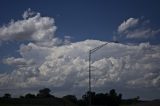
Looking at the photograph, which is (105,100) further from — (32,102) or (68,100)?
(32,102)

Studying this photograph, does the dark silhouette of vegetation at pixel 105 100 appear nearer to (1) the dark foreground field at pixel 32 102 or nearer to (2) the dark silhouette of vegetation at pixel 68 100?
(2) the dark silhouette of vegetation at pixel 68 100

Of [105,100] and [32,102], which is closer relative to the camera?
[32,102]

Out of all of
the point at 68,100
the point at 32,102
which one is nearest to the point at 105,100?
the point at 68,100

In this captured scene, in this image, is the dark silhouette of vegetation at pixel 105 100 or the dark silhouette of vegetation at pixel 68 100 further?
the dark silhouette of vegetation at pixel 105 100

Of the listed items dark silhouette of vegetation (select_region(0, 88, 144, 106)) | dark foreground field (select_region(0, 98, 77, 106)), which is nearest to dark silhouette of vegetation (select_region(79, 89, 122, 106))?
dark silhouette of vegetation (select_region(0, 88, 144, 106))

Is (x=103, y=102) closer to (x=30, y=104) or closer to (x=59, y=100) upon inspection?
(x=59, y=100)

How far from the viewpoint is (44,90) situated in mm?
144500

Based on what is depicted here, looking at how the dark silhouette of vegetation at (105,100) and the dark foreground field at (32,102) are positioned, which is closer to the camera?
the dark foreground field at (32,102)

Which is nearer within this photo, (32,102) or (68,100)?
(32,102)

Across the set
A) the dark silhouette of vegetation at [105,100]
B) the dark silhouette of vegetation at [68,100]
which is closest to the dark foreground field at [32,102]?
the dark silhouette of vegetation at [68,100]

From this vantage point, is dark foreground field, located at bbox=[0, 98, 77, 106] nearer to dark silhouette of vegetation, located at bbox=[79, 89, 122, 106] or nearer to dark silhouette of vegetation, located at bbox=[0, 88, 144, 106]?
dark silhouette of vegetation, located at bbox=[0, 88, 144, 106]

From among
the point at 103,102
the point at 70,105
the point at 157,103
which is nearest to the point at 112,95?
the point at 103,102

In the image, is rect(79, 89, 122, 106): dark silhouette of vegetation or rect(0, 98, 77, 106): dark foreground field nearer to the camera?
rect(0, 98, 77, 106): dark foreground field

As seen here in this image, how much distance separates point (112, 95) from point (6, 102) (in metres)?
40.9
